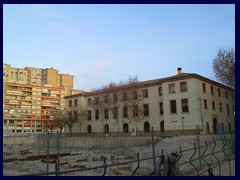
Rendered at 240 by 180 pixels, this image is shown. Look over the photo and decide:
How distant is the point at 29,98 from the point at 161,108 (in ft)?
184

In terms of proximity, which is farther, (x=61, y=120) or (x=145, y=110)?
(x=61, y=120)

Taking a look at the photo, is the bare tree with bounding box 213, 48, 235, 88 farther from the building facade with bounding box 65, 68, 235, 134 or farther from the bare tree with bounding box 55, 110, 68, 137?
the bare tree with bounding box 55, 110, 68, 137

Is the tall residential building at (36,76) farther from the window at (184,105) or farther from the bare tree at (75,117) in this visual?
the window at (184,105)

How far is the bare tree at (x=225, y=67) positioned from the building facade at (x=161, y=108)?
632 centimetres

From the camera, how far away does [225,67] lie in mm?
28375

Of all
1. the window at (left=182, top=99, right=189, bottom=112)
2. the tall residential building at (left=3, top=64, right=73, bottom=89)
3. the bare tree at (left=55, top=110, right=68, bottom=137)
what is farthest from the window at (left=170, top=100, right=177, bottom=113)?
the tall residential building at (left=3, top=64, right=73, bottom=89)

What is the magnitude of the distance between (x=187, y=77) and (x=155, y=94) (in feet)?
20.9

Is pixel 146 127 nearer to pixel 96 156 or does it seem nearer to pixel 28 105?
pixel 96 156

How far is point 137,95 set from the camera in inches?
1645

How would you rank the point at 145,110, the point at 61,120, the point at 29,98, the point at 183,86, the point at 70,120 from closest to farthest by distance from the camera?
the point at 183,86, the point at 145,110, the point at 61,120, the point at 70,120, the point at 29,98

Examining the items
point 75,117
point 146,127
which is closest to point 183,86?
point 146,127

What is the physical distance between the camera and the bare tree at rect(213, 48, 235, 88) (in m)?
27.6

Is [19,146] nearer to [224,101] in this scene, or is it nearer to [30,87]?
[224,101]

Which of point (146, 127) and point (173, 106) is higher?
point (173, 106)
